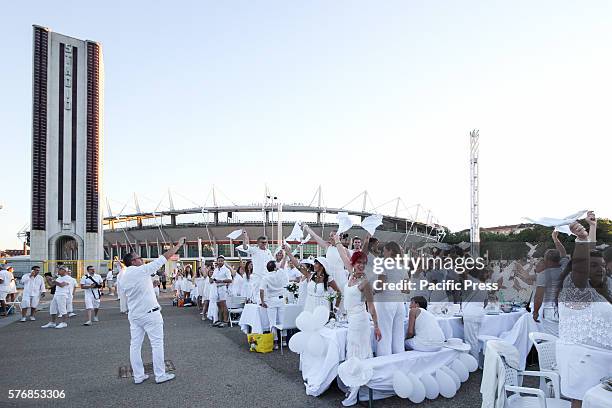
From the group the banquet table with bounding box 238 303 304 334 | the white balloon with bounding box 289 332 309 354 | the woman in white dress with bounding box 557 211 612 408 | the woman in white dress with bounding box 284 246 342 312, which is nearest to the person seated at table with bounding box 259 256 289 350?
the banquet table with bounding box 238 303 304 334

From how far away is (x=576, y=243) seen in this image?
3.86 m

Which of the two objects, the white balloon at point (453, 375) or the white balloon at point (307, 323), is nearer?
the white balloon at point (453, 375)

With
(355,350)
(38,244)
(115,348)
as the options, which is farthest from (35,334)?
(38,244)

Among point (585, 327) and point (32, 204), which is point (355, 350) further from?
point (32, 204)

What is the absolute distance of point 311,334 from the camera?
6.47 metres

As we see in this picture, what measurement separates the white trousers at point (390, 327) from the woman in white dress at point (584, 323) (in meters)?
2.48

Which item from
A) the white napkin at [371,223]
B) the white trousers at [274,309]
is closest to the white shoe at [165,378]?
the white trousers at [274,309]

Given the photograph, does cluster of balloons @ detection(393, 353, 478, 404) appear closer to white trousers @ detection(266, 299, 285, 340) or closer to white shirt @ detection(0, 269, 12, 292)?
white trousers @ detection(266, 299, 285, 340)

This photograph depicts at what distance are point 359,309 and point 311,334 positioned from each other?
3.78 feet

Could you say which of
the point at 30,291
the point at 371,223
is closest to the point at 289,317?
the point at 371,223

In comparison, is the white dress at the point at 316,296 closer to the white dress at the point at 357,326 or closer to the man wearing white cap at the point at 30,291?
the white dress at the point at 357,326

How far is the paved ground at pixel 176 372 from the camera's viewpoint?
5.98m

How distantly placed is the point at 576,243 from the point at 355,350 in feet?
9.75

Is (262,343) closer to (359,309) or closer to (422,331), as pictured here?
(422,331)
